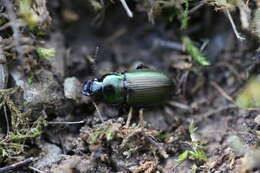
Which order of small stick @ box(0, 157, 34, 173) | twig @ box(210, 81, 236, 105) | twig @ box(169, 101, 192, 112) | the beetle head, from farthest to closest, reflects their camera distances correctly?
twig @ box(169, 101, 192, 112) → twig @ box(210, 81, 236, 105) → the beetle head → small stick @ box(0, 157, 34, 173)

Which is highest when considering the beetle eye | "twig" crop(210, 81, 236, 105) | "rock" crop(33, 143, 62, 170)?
the beetle eye

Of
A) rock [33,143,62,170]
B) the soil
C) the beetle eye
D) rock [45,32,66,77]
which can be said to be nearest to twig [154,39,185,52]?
the soil

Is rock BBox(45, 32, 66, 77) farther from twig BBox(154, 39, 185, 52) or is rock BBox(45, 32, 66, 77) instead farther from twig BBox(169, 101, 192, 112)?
twig BBox(169, 101, 192, 112)

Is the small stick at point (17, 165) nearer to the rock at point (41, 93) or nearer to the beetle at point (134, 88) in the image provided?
the rock at point (41, 93)

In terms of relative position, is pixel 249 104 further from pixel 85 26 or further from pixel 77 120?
pixel 85 26

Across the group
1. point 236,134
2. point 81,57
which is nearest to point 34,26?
point 81,57

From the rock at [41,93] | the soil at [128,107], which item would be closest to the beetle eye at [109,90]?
the soil at [128,107]

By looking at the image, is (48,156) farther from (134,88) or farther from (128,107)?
(134,88)
